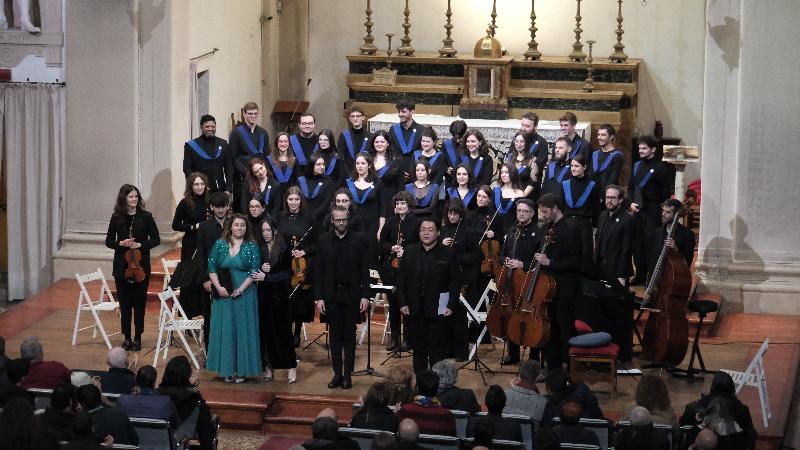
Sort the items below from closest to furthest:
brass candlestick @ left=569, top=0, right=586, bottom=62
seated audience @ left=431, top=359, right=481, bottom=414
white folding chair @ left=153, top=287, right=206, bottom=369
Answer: seated audience @ left=431, top=359, right=481, bottom=414
white folding chair @ left=153, top=287, right=206, bottom=369
brass candlestick @ left=569, top=0, right=586, bottom=62

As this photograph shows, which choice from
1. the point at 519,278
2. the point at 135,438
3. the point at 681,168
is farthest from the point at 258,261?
the point at 681,168

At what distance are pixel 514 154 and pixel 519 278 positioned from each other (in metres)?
3.04

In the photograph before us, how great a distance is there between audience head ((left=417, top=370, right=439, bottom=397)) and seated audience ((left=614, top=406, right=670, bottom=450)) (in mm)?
1253

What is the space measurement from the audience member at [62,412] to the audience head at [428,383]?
7.28 feet

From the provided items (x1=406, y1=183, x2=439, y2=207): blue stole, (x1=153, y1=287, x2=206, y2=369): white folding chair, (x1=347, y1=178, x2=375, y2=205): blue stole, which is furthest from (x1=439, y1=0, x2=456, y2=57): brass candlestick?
(x1=153, y1=287, x2=206, y2=369): white folding chair

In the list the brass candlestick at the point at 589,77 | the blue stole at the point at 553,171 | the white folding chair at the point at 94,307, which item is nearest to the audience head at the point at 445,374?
the white folding chair at the point at 94,307

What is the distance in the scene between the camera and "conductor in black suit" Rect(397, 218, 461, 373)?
12.2m

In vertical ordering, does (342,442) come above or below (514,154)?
below

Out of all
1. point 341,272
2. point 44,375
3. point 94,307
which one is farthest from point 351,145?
point 44,375

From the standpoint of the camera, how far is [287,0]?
21.2 m

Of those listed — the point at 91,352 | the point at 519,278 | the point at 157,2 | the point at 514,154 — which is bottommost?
the point at 91,352

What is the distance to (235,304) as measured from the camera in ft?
41.1

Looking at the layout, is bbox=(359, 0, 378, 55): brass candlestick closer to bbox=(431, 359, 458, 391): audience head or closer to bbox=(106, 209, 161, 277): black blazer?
bbox=(106, 209, 161, 277): black blazer

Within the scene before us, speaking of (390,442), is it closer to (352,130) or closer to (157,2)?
(352,130)
